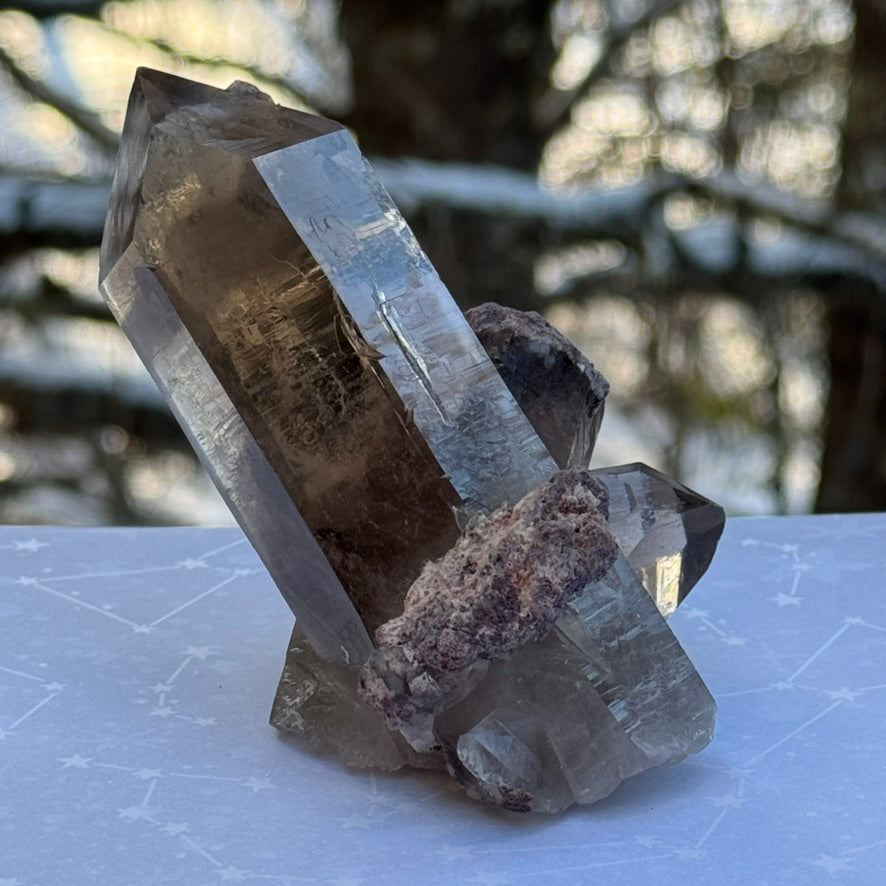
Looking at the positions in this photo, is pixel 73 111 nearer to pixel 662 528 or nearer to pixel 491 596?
pixel 662 528

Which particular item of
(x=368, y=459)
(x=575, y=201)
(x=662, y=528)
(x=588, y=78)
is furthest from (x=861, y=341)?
(x=368, y=459)

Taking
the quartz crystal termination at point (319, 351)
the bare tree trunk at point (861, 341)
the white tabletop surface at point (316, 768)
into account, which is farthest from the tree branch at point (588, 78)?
the quartz crystal termination at point (319, 351)

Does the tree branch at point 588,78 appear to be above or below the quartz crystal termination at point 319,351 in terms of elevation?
below

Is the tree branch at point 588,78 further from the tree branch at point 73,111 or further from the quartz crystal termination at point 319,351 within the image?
the quartz crystal termination at point 319,351

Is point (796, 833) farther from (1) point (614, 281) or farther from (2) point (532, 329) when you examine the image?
(1) point (614, 281)

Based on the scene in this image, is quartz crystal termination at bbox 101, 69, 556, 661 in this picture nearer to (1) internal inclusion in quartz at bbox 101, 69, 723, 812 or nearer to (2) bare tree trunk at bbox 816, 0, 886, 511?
(1) internal inclusion in quartz at bbox 101, 69, 723, 812

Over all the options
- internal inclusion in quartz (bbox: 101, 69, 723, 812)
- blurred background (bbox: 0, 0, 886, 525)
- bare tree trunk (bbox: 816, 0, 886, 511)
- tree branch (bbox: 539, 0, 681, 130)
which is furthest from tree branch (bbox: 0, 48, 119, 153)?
internal inclusion in quartz (bbox: 101, 69, 723, 812)

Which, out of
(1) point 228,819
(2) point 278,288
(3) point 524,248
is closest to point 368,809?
(1) point 228,819
